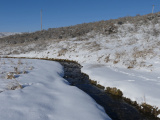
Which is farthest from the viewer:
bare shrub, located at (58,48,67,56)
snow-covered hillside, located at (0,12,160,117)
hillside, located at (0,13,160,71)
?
bare shrub, located at (58,48,67,56)

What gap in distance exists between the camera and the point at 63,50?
79.2 feet

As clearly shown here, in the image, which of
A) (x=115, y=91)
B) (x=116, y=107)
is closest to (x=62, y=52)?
(x=115, y=91)

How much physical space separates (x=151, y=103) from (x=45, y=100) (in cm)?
449

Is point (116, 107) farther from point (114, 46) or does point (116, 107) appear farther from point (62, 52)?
point (62, 52)

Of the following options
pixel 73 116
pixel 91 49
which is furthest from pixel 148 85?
pixel 91 49

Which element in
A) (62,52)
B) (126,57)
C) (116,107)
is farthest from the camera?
(62,52)

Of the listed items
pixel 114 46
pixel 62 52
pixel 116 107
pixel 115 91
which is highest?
pixel 114 46

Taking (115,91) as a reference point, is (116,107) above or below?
below

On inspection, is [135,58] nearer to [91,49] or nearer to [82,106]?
[91,49]

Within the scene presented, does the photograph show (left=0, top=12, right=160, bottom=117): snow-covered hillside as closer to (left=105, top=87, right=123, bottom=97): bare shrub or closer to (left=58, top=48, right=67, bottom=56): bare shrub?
(left=58, top=48, right=67, bottom=56): bare shrub

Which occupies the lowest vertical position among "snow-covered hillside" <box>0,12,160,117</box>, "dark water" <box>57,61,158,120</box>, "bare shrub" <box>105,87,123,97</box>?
"dark water" <box>57,61,158,120</box>

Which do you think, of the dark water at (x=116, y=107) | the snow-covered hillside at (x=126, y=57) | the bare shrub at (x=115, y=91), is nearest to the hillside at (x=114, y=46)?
the snow-covered hillside at (x=126, y=57)

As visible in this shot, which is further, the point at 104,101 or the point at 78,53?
the point at 78,53

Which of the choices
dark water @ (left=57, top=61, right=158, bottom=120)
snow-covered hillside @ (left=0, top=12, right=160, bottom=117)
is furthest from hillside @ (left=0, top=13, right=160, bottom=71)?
dark water @ (left=57, top=61, right=158, bottom=120)
